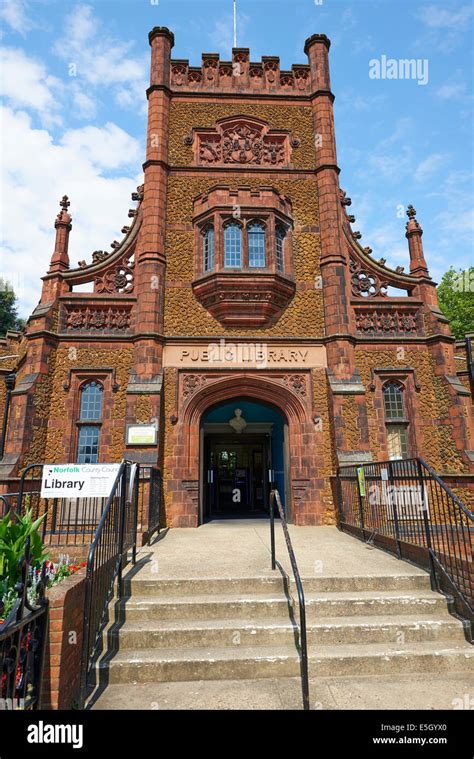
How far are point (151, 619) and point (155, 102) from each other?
1453 cm

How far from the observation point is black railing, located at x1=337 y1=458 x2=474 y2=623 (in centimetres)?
539

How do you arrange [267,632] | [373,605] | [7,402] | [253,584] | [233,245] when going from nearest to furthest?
[267,632], [373,605], [253,584], [233,245], [7,402]

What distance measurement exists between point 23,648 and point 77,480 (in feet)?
11.0

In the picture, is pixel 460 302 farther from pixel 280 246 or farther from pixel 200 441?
pixel 200 441

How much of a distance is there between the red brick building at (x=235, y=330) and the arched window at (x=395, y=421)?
47 millimetres

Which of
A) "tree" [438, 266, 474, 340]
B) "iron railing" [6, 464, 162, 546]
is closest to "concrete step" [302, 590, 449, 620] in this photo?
"iron railing" [6, 464, 162, 546]

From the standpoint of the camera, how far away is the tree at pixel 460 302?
80.0 ft

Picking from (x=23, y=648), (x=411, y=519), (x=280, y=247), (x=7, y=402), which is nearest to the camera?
(x=23, y=648)

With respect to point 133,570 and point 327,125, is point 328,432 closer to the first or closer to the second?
point 133,570

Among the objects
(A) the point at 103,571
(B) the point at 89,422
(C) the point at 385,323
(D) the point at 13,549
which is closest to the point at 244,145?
(C) the point at 385,323

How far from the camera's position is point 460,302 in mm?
25359

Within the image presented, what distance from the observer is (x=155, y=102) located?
13453mm

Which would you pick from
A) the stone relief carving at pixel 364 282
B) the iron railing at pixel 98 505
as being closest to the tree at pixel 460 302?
the stone relief carving at pixel 364 282

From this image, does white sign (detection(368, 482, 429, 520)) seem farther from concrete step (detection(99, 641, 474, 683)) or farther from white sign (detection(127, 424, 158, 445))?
white sign (detection(127, 424, 158, 445))
